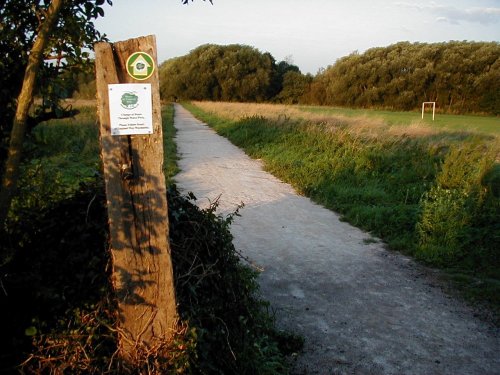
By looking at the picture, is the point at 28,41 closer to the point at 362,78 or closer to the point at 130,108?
the point at 130,108

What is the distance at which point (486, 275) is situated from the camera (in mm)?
5508

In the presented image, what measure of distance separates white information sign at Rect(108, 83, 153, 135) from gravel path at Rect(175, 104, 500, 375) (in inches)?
92.4

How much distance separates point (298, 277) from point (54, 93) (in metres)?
3.53

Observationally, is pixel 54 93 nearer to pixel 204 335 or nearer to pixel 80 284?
pixel 80 284

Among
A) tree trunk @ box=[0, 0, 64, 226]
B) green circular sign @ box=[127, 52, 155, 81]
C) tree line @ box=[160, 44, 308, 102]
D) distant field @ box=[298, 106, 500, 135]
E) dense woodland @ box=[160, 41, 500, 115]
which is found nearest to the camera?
green circular sign @ box=[127, 52, 155, 81]

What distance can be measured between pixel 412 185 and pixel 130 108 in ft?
25.8

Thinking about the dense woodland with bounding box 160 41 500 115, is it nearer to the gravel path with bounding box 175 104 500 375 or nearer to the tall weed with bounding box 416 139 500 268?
the tall weed with bounding box 416 139 500 268

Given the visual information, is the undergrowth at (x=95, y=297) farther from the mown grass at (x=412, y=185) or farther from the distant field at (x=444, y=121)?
the distant field at (x=444, y=121)

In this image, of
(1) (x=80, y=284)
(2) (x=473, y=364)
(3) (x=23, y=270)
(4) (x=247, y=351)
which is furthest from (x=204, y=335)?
(2) (x=473, y=364)

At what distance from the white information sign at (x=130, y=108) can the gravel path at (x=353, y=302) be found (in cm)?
235

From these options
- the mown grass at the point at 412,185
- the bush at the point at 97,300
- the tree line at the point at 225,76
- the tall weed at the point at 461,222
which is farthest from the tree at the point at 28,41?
the tree line at the point at 225,76

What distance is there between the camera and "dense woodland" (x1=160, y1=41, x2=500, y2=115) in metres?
47.7

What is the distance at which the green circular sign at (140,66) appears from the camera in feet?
7.60

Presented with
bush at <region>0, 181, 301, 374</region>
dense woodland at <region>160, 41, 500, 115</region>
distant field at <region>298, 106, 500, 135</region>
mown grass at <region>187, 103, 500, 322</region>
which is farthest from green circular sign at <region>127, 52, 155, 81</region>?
dense woodland at <region>160, 41, 500, 115</region>
